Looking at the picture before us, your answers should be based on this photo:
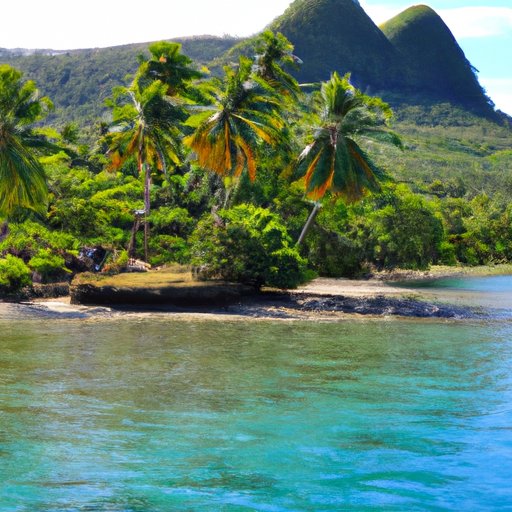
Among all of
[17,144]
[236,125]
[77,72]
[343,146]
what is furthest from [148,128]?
[77,72]

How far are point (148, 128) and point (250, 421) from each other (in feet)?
64.4

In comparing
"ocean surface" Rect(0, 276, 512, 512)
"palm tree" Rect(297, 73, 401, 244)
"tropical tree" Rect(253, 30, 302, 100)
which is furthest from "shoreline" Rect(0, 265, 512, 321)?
"tropical tree" Rect(253, 30, 302, 100)

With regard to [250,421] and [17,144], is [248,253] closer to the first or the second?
[17,144]

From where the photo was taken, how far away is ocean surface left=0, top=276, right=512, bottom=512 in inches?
318

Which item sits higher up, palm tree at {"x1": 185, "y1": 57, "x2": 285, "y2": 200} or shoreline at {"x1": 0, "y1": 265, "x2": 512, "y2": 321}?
palm tree at {"x1": 185, "y1": 57, "x2": 285, "y2": 200}

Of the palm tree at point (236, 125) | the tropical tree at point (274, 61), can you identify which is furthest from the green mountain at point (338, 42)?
the palm tree at point (236, 125)

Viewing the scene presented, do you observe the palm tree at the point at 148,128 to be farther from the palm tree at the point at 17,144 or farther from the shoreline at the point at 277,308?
the shoreline at the point at 277,308

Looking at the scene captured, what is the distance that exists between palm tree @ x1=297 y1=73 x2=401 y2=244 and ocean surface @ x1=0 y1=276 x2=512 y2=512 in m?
9.51

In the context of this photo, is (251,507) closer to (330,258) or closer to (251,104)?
(251,104)

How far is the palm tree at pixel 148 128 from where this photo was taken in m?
28.3

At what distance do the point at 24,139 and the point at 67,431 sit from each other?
1462cm

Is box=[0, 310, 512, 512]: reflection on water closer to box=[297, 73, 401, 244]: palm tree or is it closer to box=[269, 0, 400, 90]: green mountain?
box=[297, 73, 401, 244]: palm tree

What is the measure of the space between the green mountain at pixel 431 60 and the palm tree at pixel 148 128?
144 meters

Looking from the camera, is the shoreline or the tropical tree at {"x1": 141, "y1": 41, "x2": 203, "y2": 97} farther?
the tropical tree at {"x1": 141, "y1": 41, "x2": 203, "y2": 97}
